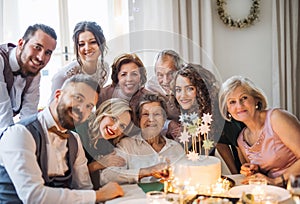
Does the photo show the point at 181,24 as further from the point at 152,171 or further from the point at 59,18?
the point at 152,171

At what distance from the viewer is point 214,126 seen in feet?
7.10

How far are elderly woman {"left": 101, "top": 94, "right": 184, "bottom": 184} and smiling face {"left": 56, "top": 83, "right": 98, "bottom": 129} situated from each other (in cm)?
27

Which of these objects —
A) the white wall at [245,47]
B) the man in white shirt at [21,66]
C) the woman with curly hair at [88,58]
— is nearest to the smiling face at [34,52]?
the man in white shirt at [21,66]

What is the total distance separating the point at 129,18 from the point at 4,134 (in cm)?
126

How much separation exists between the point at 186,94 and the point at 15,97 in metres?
0.89

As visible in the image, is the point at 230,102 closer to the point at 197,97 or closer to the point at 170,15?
the point at 197,97

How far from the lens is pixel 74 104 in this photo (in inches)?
72.1

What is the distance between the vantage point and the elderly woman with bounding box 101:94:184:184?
78.6 inches

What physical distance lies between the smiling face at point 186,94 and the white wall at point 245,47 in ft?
2.85

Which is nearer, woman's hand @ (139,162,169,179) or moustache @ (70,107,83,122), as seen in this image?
moustache @ (70,107,83,122)

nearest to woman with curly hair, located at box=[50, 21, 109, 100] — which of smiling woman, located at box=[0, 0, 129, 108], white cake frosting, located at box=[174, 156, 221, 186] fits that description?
smiling woman, located at box=[0, 0, 129, 108]

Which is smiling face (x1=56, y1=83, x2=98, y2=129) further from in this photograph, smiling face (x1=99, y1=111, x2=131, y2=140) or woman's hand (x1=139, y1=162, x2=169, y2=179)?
woman's hand (x1=139, y1=162, x2=169, y2=179)

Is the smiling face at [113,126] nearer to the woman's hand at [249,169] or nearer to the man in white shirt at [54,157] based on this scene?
the man in white shirt at [54,157]

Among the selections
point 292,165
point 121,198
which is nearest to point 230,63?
point 292,165
